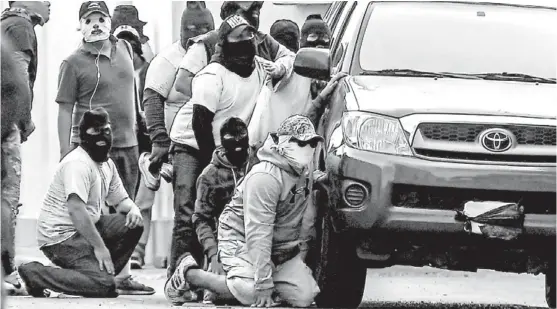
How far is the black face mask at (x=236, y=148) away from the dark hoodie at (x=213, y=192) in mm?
29

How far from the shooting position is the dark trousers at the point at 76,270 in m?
10.1

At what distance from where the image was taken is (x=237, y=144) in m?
9.66

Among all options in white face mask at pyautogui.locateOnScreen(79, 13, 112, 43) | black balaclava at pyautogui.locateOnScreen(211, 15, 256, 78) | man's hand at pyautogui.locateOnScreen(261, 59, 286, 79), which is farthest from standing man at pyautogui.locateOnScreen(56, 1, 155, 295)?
man's hand at pyautogui.locateOnScreen(261, 59, 286, 79)

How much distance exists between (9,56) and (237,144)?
4.90 feet

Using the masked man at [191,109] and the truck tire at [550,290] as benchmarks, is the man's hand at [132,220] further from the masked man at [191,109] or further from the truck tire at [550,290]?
the truck tire at [550,290]

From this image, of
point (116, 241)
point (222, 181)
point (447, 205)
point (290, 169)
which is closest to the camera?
point (447, 205)

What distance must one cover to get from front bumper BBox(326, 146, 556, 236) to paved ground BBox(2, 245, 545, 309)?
1.56 metres

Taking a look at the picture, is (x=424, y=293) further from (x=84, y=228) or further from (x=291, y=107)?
(x=84, y=228)

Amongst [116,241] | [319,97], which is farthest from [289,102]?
[116,241]

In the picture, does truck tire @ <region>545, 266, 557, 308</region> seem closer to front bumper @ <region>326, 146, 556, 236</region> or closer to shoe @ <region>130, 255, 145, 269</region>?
front bumper @ <region>326, 146, 556, 236</region>

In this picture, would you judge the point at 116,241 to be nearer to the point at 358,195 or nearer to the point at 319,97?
the point at 319,97

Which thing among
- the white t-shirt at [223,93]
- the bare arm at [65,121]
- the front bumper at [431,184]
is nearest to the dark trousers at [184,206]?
the white t-shirt at [223,93]

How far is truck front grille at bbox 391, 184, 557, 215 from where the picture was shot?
841 cm

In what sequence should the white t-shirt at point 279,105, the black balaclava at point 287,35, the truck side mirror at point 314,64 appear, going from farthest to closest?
the black balaclava at point 287,35, the white t-shirt at point 279,105, the truck side mirror at point 314,64
